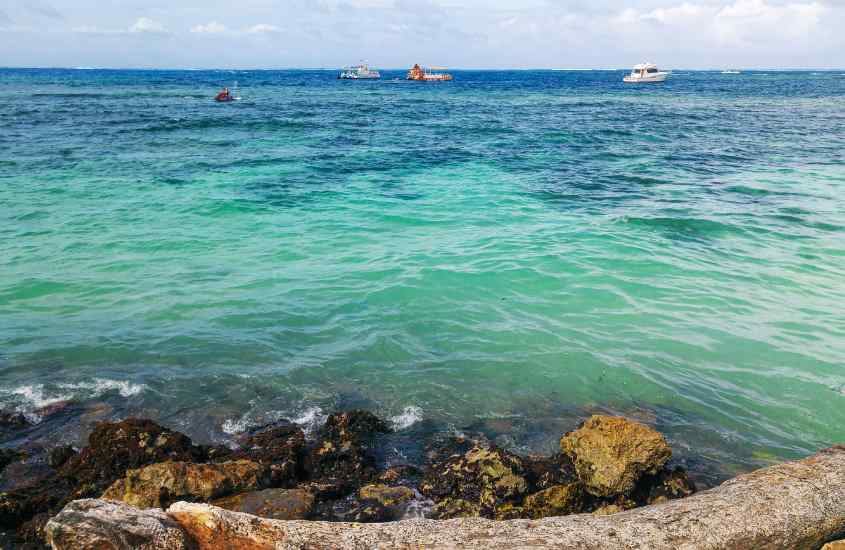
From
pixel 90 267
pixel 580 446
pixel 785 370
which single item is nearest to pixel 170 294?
pixel 90 267

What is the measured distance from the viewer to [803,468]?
17.3 feet

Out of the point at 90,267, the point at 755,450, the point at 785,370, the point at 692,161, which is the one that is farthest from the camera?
the point at 692,161

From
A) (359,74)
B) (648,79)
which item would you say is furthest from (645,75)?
(359,74)

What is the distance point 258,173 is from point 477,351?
56.0 feet

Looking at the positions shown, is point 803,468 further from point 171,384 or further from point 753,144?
point 753,144

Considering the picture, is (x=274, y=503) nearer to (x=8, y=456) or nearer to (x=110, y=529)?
A: (x=110, y=529)

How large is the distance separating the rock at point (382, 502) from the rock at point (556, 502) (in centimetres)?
126

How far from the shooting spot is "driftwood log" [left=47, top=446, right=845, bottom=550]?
358cm

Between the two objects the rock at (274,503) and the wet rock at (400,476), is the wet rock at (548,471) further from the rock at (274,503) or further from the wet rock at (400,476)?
the rock at (274,503)

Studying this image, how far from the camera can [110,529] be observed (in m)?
3.45

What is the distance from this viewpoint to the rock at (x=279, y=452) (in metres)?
6.65

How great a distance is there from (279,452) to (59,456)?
8.45 ft

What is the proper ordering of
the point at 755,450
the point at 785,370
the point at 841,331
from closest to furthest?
the point at 755,450, the point at 785,370, the point at 841,331

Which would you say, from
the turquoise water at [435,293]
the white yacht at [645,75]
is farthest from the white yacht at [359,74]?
the turquoise water at [435,293]
